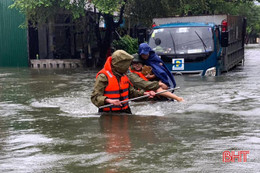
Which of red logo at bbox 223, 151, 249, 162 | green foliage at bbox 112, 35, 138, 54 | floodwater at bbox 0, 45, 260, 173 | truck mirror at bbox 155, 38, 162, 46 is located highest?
truck mirror at bbox 155, 38, 162, 46

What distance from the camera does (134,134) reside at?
750 cm

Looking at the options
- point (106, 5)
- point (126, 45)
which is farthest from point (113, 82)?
point (126, 45)

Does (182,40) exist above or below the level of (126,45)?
above

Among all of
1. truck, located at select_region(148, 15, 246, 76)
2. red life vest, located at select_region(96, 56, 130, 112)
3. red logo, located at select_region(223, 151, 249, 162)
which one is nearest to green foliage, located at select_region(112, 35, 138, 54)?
truck, located at select_region(148, 15, 246, 76)

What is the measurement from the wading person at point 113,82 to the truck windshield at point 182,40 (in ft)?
24.6

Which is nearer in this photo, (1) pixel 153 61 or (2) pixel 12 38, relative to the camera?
(1) pixel 153 61

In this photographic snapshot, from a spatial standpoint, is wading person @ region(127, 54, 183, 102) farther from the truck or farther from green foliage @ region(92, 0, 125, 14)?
green foliage @ region(92, 0, 125, 14)

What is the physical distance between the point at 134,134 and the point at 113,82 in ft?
3.96

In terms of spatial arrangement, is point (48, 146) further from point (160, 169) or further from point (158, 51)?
point (158, 51)

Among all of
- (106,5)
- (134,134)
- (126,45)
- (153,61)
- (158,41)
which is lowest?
(134,134)

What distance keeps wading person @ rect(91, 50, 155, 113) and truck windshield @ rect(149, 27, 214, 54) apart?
7496 millimetres

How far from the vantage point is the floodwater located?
18.7 feet

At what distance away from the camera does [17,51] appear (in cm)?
2895

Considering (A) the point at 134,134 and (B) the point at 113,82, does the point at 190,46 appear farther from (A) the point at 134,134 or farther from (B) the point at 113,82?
(A) the point at 134,134
